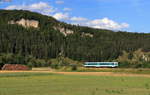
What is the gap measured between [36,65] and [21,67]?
3841 centimetres

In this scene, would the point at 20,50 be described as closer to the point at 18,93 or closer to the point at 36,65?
the point at 36,65

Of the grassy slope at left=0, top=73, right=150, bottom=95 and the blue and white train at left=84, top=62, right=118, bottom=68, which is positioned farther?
the blue and white train at left=84, top=62, right=118, bottom=68

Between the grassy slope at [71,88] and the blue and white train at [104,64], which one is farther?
the blue and white train at [104,64]

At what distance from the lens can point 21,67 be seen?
11662 cm

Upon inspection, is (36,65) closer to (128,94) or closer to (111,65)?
(111,65)

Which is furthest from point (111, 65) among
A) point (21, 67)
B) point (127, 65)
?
point (21, 67)

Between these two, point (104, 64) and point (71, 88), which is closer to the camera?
point (71, 88)

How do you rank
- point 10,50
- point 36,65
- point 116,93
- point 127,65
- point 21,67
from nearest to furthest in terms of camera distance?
1. point 116,93
2. point 21,67
3. point 127,65
4. point 36,65
5. point 10,50

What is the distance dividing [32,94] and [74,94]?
3.31 meters

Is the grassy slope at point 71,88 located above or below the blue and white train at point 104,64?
above

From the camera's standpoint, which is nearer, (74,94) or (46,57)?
(74,94)

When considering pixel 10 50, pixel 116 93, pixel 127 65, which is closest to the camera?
pixel 116 93

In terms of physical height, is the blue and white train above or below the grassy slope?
below

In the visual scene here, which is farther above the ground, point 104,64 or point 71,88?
point 71,88
